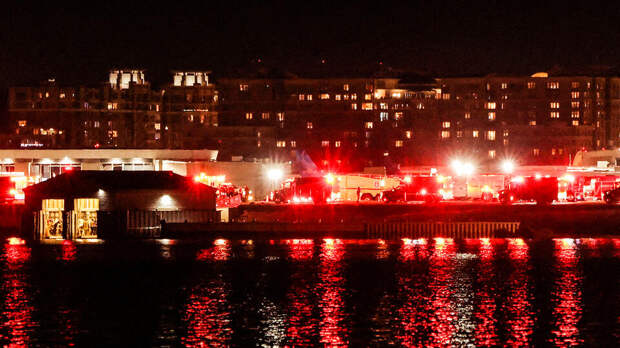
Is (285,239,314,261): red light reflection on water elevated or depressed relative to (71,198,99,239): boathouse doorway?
depressed

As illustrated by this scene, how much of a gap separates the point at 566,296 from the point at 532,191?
24325 millimetres

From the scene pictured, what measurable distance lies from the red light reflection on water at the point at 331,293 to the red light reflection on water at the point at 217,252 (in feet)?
15.1

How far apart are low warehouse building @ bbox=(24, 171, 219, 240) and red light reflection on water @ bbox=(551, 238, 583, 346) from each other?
681 inches

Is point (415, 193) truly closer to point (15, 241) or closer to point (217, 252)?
point (217, 252)

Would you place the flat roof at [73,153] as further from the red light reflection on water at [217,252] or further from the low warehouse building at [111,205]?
the red light reflection on water at [217,252]

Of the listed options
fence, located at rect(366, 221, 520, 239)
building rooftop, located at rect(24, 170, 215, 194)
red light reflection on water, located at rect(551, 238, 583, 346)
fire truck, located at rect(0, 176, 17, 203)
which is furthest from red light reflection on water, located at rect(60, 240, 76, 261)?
red light reflection on water, located at rect(551, 238, 583, 346)

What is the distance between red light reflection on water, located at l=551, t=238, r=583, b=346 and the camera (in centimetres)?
2786

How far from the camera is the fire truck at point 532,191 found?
190 ft

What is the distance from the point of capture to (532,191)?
58469 mm

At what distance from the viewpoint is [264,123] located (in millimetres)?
138875

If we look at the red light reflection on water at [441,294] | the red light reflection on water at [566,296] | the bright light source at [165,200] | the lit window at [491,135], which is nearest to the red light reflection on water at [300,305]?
the red light reflection on water at [441,294]

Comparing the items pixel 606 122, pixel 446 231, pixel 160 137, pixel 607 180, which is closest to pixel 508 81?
pixel 606 122

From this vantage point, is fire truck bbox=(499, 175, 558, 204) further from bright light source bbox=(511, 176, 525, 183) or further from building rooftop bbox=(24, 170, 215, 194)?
building rooftop bbox=(24, 170, 215, 194)

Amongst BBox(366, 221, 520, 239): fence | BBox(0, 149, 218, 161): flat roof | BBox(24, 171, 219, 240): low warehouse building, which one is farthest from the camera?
BBox(0, 149, 218, 161): flat roof
